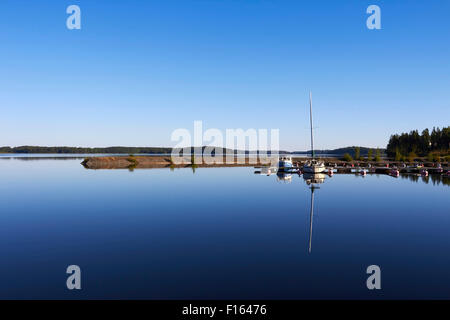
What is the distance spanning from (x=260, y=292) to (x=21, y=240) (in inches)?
902

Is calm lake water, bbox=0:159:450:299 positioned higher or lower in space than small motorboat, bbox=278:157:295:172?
lower

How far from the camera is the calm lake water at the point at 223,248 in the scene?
15.5 meters

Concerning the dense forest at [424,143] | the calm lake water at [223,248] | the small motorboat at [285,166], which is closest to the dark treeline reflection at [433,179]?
the calm lake water at [223,248]

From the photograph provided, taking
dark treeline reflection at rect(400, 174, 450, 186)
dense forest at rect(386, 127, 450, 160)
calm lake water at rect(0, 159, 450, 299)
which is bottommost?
calm lake water at rect(0, 159, 450, 299)

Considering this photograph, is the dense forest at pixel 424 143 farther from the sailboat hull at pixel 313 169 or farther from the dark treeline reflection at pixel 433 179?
the sailboat hull at pixel 313 169

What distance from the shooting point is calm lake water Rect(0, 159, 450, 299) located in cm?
1548

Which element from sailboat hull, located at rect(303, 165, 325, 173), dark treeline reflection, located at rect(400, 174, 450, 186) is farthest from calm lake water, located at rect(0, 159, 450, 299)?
sailboat hull, located at rect(303, 165, 325, 173)

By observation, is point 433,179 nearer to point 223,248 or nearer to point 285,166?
point 285,166

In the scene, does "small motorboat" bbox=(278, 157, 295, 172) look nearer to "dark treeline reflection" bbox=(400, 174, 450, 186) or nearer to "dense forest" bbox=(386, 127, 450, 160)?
"dark treeline reflection" bbox=(400, 174, 450, 186)

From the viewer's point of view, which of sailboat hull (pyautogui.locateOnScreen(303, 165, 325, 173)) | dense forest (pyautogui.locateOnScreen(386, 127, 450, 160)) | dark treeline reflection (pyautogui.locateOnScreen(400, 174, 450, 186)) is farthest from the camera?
dense forest (pyautogui.locateOnScreen(386, 127, 450, 160))

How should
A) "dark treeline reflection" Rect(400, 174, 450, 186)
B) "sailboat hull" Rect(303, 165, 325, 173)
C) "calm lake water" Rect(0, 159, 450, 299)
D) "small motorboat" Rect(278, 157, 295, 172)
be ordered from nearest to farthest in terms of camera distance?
1. "calm lake water" Rect(0, 159, 450, 299)
2. "dark treeline reflection" Rect(400, 174, 450, 186)
3. "sailboat hull" Rect(303, 165, 325, 173)
4. "small motorboat" Rect(278, 157, 295, 172)

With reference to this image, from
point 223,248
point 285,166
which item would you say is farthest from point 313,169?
point 223,248
